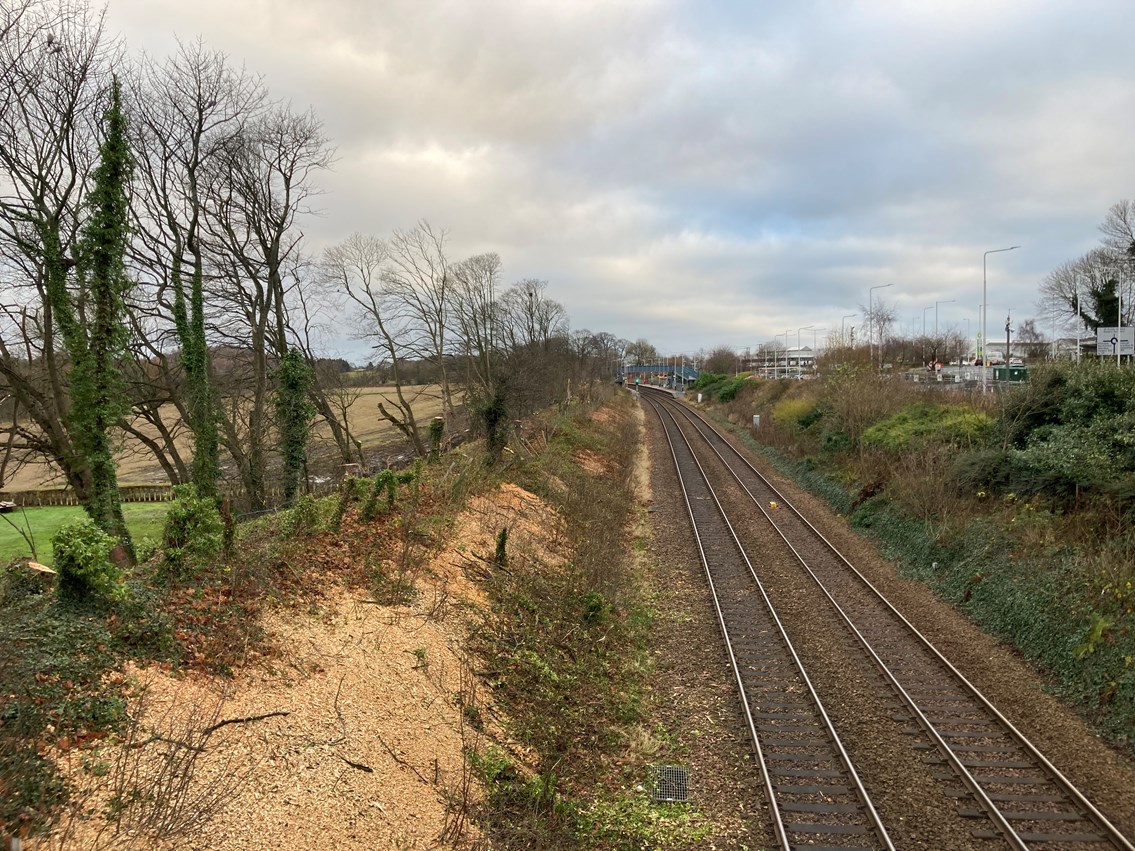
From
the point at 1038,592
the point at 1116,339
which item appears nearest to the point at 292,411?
the point at 1038,592

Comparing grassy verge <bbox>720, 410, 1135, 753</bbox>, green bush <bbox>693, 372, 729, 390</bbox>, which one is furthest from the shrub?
green bush <bbox>693, 372, 729, 390</bbox>

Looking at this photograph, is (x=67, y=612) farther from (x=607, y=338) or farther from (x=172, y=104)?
(x=607, y=338)

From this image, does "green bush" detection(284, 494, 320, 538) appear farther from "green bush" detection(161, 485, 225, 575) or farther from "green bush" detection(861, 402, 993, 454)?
"green bush" detection(861, 402, 993, 454)

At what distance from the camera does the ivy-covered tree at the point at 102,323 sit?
13.2 meters

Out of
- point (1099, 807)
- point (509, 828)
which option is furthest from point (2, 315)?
point (1099, 807)

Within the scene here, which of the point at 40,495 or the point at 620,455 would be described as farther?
the point at 620,455

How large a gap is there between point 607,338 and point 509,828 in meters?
112

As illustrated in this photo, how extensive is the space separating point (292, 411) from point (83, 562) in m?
13.2

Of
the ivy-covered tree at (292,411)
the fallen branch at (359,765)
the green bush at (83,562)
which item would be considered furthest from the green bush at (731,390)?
the green bush at (83,562)

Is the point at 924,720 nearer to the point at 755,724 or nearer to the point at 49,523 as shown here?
the point at 755,724

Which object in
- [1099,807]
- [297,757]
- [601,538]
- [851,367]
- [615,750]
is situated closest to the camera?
[297,757]

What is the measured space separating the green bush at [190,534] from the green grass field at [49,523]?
1285cm

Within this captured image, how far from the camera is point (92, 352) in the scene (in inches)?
524

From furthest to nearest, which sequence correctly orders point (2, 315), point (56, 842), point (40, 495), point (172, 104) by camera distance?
point (40, 495), point (172, 104), point (2, 315), point (56, 842)
